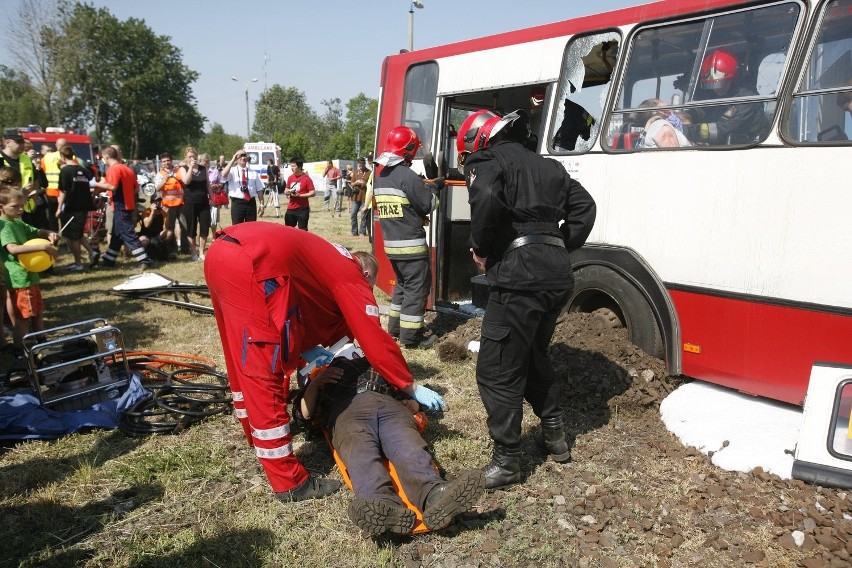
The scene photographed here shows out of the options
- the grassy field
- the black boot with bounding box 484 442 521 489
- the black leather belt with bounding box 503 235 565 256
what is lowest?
the grassy field

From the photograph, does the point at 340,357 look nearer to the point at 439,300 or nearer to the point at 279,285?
the point at 279,285

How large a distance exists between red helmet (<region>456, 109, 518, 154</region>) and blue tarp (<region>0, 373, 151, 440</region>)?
3.07 m

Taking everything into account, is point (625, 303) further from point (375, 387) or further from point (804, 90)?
point (375, 387)

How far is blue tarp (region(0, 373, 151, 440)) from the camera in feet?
12.6

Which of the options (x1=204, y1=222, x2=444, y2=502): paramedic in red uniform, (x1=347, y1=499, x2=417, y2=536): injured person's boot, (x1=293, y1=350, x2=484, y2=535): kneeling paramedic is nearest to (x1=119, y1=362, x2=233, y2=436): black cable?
(x1=293, y1=350, x2=484, y2=535): kneeling paramedic

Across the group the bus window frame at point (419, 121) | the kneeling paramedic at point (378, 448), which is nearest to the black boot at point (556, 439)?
the kneeling paramedic at point (378, 448)

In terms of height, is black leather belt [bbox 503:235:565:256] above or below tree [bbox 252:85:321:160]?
below

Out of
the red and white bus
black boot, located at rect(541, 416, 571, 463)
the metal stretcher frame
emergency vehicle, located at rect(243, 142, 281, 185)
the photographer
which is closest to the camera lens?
the red and white bus

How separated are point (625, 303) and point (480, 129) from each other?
5.97ft

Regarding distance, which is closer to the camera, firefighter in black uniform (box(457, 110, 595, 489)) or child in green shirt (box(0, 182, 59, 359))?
firefighter in black uniform (box(457, 110, 595, 489))

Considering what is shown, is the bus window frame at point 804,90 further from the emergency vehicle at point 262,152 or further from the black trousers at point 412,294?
the emergency vehicle at point 262,152

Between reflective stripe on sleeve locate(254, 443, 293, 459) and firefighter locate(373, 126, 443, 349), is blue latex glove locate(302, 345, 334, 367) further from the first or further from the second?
firefighter locate(373, 126, 443, 349)

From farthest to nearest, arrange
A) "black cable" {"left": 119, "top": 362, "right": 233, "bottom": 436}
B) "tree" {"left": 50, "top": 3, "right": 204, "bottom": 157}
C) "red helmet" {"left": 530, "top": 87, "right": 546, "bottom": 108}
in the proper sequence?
"tree" {"left": 50, "top": 3, "right": 204, "bottom": 157}
"red helmet" {"left": 530, "top": 87, "right": 546, "bottom": 108}
"black cable" {"left": 119, "top": 362, "right": 233, "bottom": 436}

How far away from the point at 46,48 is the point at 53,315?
150 feet
